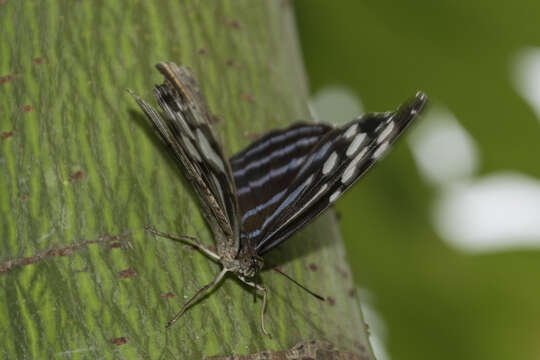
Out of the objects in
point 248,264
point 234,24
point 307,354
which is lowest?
point 307,354

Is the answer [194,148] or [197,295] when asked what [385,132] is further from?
[197,295]

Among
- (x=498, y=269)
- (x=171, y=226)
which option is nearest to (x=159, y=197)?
(x=171, y=226)

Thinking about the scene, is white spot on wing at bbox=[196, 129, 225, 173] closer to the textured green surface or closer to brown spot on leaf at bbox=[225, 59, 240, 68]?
the textured green surface

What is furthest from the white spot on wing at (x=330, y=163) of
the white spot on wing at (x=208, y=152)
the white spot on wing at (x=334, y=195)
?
the white spot on wing at (x=208, y=152)

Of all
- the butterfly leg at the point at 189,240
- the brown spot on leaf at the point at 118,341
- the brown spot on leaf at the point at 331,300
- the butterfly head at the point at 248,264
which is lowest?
the brown spot on leaf at the point at 331,300

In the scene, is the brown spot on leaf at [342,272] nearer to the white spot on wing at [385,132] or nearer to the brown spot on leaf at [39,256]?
the white spot on wing at [385,132]

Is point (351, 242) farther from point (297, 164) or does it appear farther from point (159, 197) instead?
point (159, 197)

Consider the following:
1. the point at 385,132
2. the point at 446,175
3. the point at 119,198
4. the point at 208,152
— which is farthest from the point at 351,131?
the point at 446,175
